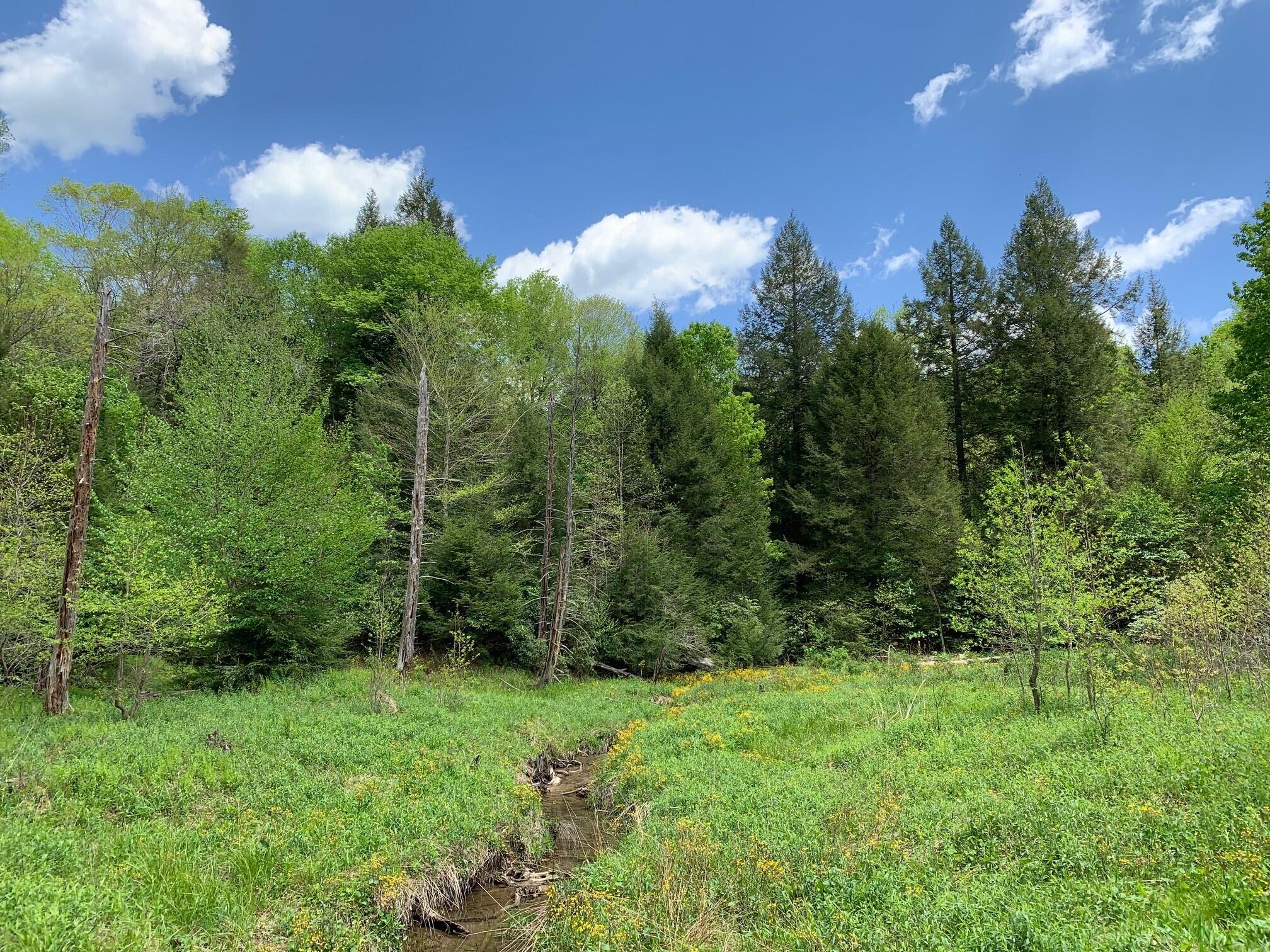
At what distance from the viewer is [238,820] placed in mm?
7031

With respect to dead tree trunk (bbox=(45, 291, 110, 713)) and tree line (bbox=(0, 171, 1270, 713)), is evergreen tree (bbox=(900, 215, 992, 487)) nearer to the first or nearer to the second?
tree line (bbox=(0, 171, 1270, 713))

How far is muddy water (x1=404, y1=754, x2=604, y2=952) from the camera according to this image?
627 centimetres

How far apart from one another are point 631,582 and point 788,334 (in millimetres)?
17589

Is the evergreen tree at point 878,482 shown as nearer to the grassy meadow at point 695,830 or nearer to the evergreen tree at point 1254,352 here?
the evergreen tree at point 1254,352

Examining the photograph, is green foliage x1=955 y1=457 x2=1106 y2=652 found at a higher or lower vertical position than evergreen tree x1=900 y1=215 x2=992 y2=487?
lower

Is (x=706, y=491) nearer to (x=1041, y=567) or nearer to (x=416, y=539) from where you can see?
(x=416, y=539)

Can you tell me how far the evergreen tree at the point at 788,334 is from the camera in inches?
1271

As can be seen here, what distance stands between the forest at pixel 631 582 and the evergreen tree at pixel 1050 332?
19 cm

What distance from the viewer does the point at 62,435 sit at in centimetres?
1853

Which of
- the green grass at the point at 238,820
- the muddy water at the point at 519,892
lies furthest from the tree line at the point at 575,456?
the muddy water at the point at 519,892

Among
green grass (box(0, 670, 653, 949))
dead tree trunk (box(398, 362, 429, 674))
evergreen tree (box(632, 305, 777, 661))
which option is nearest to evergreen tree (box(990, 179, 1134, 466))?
evergreen tree (box(632, 305, 777, 661))

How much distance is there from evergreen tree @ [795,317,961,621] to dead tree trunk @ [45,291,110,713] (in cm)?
2489

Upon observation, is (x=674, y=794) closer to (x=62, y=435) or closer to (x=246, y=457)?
(x=246, y=457)

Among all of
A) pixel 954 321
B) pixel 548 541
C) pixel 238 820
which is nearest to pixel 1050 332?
pixel 954 321
